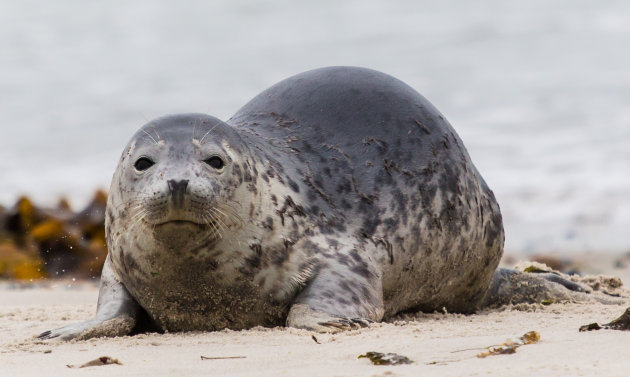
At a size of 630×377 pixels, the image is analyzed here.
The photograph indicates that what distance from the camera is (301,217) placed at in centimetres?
430

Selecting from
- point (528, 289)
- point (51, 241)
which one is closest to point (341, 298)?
point (528, 289)

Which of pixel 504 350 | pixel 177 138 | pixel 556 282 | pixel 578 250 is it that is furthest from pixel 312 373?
pixel 578 250

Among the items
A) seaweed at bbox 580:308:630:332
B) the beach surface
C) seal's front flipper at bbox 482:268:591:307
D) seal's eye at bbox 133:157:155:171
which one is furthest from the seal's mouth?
seal's front flipper at bbox 482:268:591:307

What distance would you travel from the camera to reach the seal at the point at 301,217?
3.87 m

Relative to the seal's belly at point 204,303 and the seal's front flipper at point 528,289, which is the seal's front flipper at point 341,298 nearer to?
the seal's belly at point 204,303

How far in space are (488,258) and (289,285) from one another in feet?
4.53

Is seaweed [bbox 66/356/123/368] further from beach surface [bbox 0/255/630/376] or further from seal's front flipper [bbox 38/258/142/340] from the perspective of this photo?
seal's front flipper [bbox 38/258/142/340]

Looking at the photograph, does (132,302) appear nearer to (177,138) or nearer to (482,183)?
(177,138)

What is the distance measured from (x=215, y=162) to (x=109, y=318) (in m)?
0.81

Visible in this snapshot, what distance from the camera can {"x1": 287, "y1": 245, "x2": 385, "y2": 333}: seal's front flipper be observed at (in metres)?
3.83

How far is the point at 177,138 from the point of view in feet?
12.8

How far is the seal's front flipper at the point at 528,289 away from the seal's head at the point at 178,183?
1905 millimetres

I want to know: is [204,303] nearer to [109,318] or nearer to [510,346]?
[109,318]

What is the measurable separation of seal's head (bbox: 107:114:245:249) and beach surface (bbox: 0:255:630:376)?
1.43ft
